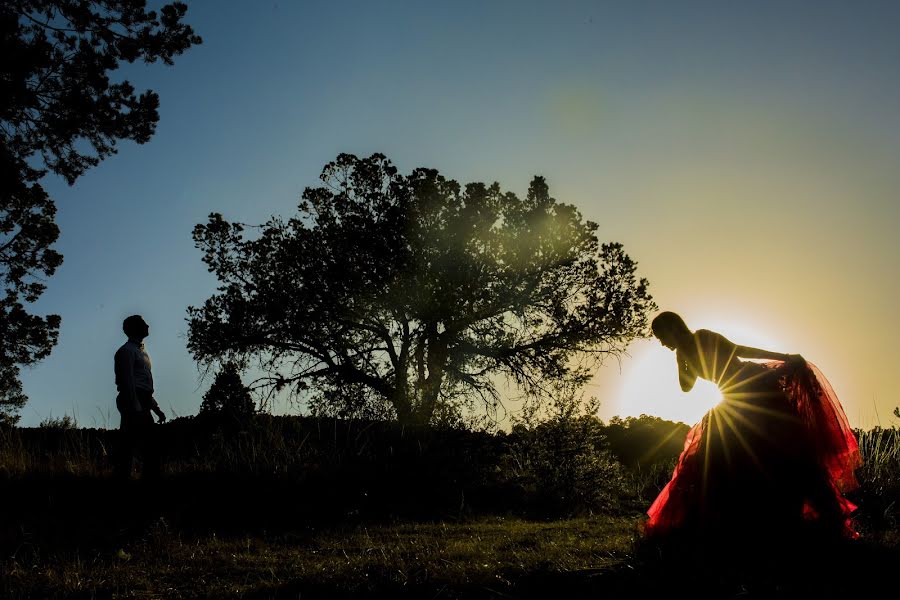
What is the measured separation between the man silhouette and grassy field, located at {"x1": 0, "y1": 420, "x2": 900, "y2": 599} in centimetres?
35

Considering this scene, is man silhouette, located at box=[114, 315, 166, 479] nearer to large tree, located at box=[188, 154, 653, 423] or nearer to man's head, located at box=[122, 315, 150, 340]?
man's head, located at box=[122, 315, 150, 340]

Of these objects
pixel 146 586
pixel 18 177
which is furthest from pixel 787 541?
pixel 18 177

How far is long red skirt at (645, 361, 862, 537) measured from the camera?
495 centimetres

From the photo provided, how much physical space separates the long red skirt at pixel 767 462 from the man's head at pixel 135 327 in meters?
5.81

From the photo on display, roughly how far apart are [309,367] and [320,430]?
9.01 metres

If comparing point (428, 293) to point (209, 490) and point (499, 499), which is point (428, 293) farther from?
point (209, 490)

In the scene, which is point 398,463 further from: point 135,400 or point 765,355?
point 765,355

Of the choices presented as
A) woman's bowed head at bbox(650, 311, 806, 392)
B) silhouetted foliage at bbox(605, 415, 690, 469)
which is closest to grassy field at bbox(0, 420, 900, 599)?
woman's bowed head at bbox(650, 311, 806, 392)

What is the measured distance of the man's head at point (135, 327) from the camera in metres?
7.49

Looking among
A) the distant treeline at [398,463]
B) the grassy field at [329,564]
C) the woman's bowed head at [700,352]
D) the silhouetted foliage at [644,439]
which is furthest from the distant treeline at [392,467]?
the woman's bowed head at [700,352]

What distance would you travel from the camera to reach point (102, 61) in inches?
508

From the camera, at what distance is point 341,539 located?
21.2 ft

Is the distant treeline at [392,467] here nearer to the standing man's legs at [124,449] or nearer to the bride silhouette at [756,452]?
the standing man's legs at [124,449]

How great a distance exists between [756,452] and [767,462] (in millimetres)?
103
